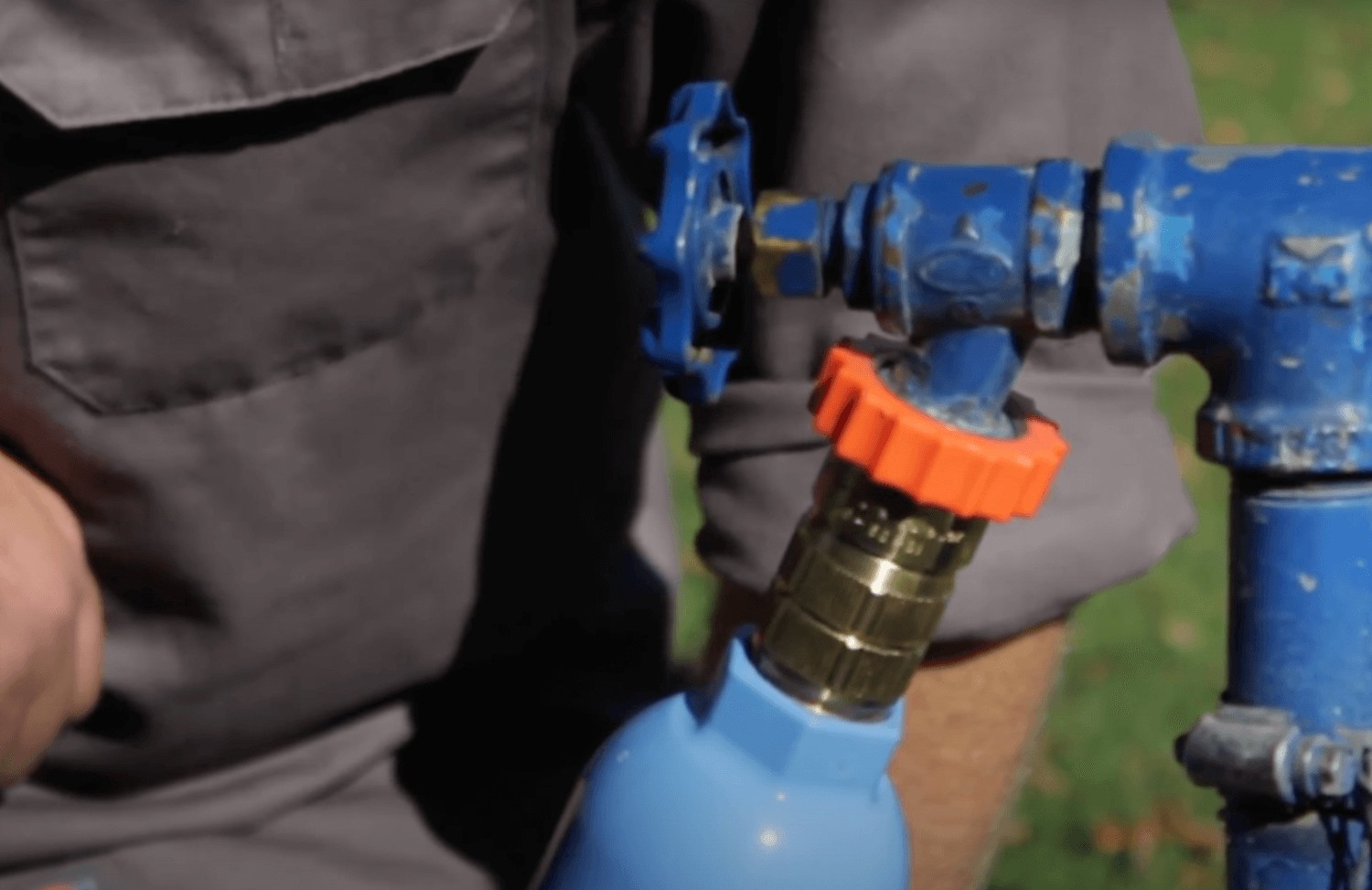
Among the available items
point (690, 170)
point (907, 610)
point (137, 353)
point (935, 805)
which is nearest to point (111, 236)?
point (137, 353)

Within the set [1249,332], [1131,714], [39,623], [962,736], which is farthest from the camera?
[1131,714]

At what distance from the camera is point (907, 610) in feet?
2.75

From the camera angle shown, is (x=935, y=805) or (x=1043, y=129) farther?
(x=935, y=805)

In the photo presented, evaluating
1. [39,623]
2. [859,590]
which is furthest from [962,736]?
[39,623]

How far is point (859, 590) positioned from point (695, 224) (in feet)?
0.56

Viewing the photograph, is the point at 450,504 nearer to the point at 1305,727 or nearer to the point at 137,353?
the point at 137,353

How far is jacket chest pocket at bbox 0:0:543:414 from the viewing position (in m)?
1.06

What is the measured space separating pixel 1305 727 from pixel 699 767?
255 mm

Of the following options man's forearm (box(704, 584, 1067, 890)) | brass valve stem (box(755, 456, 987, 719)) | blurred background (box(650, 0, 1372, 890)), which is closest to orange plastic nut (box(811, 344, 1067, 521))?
brass valve stem (box(755, 456, 987, 719))

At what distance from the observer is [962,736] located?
→ 127cm

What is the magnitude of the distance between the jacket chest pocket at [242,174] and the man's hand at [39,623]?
0.23 feet

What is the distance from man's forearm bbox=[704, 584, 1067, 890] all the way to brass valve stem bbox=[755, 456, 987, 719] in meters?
0.34

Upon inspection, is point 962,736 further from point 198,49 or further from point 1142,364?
point 198,49

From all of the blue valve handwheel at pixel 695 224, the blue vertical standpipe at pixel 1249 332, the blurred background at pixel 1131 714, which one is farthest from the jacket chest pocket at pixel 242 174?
the blurred background at pixel 1131 714
